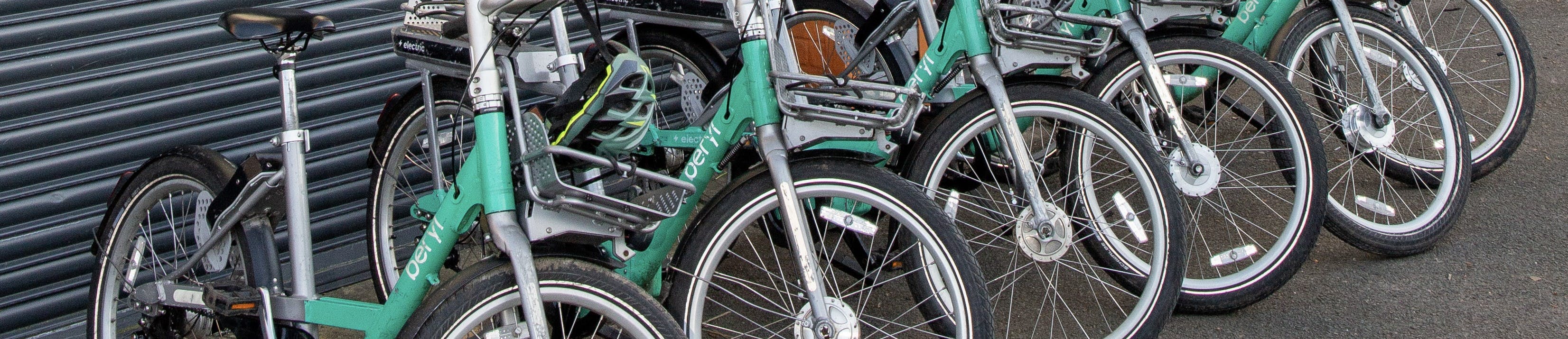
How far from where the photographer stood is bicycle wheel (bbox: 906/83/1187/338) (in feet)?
10.1

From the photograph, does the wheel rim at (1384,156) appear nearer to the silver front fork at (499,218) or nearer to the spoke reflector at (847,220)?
the spoke reflector at (847,220)

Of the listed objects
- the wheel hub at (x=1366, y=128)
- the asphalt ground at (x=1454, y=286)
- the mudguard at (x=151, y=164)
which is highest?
the mudguard at (x=151, y=164)

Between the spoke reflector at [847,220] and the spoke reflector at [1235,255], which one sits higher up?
the spoke reflector at [847,220]

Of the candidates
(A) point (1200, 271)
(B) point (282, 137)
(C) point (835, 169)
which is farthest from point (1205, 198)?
(B) point (282, 137)

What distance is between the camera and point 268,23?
283cm

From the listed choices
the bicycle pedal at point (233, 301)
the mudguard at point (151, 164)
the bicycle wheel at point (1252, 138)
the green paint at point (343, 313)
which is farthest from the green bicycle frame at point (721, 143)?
the mudguard at point (151, 164)

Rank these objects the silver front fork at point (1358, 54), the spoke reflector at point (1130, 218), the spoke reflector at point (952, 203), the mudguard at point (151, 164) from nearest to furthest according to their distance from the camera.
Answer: the mudguard at point (151, 164) → the spoke reflector at point (952, 203) → the spoke reflector at point (1130, 218) → the silver front fork at point (1358, 54)

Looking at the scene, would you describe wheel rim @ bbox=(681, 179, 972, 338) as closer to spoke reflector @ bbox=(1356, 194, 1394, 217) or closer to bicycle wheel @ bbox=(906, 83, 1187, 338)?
bicycle wheel @ bbox=(906, 83, 1187, 338)

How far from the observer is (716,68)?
3979mm

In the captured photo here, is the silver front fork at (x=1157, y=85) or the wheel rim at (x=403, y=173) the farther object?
the wheel rim at (x=403, y=173)

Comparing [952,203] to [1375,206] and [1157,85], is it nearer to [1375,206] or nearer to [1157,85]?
[1157,85]

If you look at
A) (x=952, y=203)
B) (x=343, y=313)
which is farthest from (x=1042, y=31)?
(x=343, y=313)

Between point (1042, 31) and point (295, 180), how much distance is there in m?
1.96

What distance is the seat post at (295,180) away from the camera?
2887 millimetres
